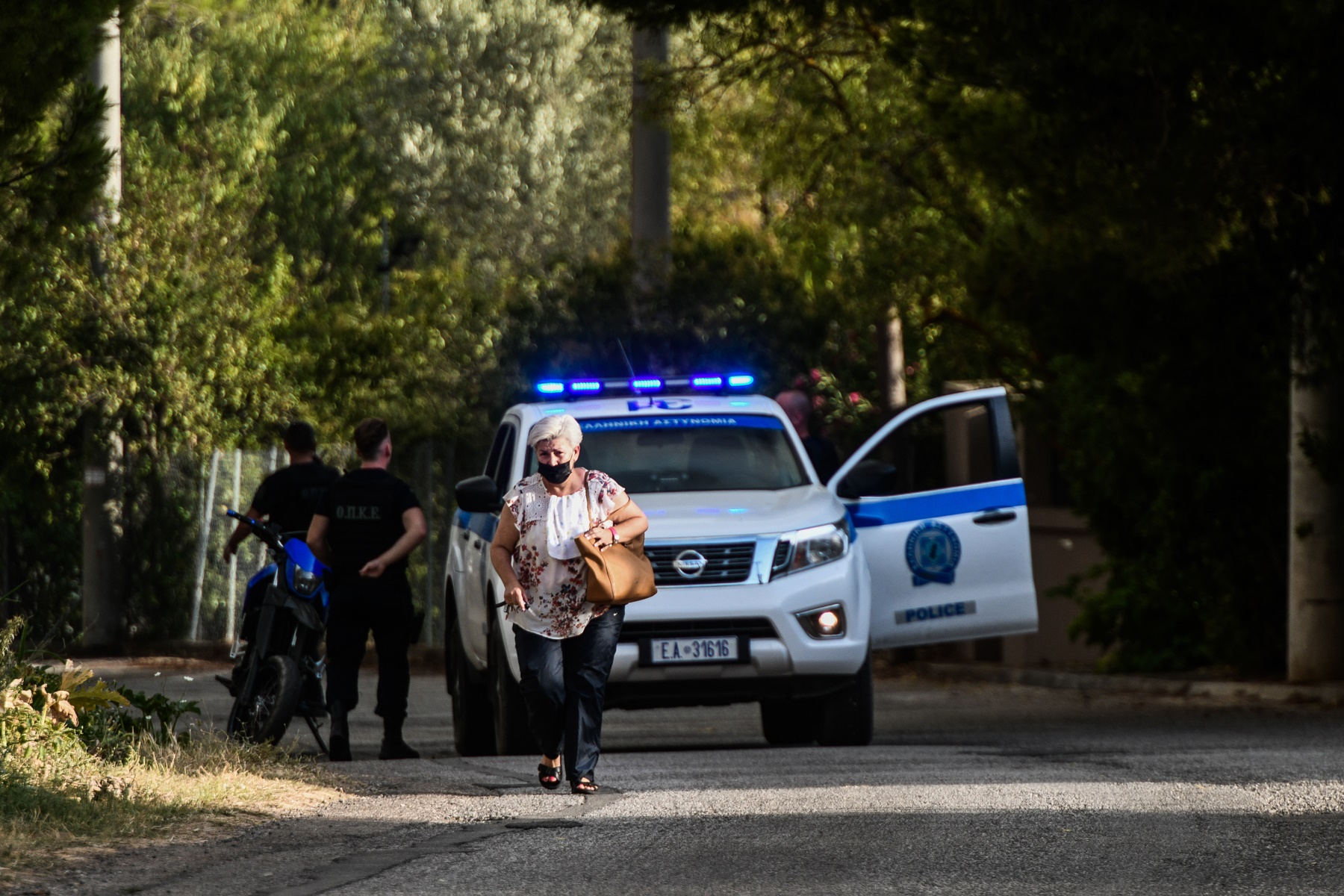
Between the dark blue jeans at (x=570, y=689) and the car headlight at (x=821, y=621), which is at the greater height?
the car headlight at (x=821, y=621)

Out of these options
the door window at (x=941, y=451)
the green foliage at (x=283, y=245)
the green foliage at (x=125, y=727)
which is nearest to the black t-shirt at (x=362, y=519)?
the green foliage at (x=283, y=245)

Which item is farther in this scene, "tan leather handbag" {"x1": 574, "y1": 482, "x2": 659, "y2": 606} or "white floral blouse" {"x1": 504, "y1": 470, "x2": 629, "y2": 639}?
"white floral blouse" {"x1": 504, "y1": 470, "x2": 629, "y2": 639}

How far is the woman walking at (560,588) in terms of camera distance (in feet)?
30.6

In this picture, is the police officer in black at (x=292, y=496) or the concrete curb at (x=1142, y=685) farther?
the concrete curb at (x=1142, y=685)

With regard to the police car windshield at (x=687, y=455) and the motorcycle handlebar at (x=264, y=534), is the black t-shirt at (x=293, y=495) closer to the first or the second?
the motorcycle handlebar at (x=264, y=534)

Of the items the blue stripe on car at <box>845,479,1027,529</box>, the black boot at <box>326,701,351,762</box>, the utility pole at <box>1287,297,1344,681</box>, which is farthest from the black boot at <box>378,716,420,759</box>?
the utility pole at <box>1287,297,1344,681</box>

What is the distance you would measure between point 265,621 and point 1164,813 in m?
5.12

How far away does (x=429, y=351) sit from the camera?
3152 centimetres

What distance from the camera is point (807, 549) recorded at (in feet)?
38.5

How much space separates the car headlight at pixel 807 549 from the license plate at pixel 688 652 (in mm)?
474

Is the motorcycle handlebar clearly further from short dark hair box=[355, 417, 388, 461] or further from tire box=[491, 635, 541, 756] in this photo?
tire box=[491, 635, 541, 756]

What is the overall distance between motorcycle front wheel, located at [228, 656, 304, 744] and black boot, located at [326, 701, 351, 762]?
29cm

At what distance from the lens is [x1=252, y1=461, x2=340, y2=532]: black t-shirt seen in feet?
42.0

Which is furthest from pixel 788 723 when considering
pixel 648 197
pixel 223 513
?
pixel 223 513
